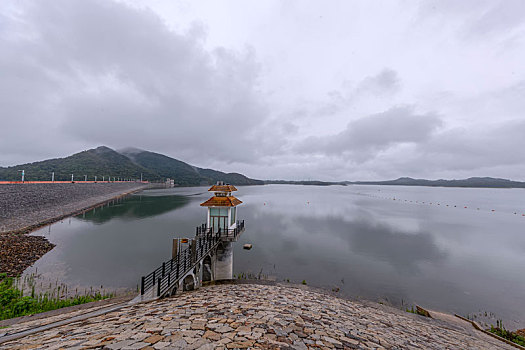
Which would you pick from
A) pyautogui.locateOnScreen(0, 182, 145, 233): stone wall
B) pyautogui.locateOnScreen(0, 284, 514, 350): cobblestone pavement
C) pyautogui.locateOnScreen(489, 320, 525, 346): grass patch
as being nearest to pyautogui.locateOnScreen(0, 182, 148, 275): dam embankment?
pyautogui.locateOnScreen(0, 182, 145, 233): stone wall

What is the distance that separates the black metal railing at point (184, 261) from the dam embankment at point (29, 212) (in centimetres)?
1547

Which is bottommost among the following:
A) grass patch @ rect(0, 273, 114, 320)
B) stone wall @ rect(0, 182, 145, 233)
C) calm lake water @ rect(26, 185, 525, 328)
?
calm lake water @ rect(26, 185, 525, 328)

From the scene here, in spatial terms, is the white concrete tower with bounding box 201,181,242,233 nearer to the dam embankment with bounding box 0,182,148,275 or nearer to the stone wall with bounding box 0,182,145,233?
the dam embankment with bounding box 0,182,148,275

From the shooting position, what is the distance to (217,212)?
16422mm

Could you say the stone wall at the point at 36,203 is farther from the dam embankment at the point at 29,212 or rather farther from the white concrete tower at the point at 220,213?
the white concrete tower at the point at 220,213

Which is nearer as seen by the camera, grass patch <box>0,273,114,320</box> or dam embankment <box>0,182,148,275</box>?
grass patch <box>0,273,114,320</box>

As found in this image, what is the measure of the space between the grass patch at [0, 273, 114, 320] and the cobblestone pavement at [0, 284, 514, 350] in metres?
5.87

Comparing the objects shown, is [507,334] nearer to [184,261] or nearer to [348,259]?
[348,259]

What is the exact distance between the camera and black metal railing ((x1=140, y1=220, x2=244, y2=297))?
31.2ft

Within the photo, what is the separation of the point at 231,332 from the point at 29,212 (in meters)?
49.3

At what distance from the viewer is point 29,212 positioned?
3506cm

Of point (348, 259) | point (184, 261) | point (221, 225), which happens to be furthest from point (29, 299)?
Answer: point (348, 259)

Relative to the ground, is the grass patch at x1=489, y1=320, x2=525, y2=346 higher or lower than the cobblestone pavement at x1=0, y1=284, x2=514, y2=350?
lower

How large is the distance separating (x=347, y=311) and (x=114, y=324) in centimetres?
1055
